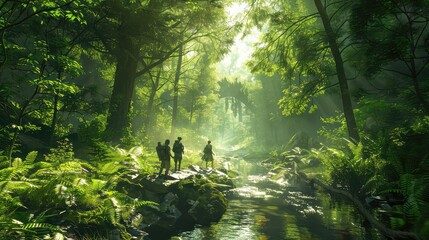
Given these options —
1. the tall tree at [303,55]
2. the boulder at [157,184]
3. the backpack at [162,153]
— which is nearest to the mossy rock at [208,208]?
the boulder at [157,184]

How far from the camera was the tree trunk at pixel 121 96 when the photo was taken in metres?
15.1

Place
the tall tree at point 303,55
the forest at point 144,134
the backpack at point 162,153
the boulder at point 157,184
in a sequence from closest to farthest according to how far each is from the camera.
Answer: the forest at point 144,134 < the boulder at point 157,184 < the backpack at point 162,153 < the tall tree at point 303,55

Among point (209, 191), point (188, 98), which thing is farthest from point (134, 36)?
point (188, 98)

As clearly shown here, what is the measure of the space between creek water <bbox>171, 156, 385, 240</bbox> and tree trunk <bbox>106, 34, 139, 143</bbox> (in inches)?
265

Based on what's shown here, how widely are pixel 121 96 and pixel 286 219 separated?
33.1 ft

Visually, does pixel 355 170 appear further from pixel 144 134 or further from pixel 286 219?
pixel 144 134

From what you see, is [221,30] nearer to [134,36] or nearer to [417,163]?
[134,36]

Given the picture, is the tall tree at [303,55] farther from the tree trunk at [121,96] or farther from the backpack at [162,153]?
the backpack at [162,153]

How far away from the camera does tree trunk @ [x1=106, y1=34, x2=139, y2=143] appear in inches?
593

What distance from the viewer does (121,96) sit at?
15.2 metres

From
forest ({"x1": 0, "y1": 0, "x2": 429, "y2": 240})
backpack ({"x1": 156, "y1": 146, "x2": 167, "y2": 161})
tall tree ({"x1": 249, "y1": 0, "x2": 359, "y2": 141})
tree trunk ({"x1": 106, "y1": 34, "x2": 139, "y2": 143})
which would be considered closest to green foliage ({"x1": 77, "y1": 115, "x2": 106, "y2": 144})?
forest ({"x1": 0, "y1": 0, "x2": 429, "y2": 240})

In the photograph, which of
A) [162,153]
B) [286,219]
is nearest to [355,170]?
[286,219]

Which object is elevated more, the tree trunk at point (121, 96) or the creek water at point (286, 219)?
the tree trunk at point (121, 96)

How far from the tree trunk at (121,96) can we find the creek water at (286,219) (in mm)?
6732
